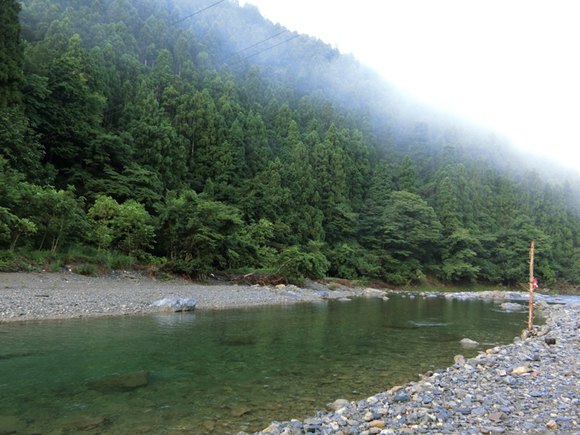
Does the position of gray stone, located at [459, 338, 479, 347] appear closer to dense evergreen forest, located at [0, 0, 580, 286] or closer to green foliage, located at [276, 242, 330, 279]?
dense evergreen forest, located at [0, 0, 580, 286]

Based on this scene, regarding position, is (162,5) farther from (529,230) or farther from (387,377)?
(387,377)

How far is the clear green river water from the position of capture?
494 cm

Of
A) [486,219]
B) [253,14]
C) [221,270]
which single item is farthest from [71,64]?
[253,14]

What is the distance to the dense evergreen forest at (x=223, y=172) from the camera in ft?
74.7

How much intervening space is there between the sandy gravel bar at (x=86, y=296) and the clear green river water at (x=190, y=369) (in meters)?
1.02

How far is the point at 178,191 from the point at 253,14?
13021 cm

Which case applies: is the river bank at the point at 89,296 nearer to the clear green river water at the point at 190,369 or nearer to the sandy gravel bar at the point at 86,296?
the sandy gravel bar at the point at 86,296

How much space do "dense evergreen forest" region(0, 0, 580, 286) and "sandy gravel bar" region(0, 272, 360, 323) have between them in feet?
7.99

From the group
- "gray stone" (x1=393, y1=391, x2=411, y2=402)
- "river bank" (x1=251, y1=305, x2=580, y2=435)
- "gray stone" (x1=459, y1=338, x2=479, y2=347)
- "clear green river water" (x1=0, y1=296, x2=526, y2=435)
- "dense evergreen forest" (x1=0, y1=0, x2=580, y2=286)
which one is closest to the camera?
"river bank" (x1=251, y1=305, x2=580, y2=435)

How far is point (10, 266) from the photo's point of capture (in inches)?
598

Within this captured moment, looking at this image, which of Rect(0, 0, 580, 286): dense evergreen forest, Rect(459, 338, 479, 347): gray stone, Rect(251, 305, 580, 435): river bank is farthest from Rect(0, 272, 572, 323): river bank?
Rect(459, 338, 479, 347): gray stone

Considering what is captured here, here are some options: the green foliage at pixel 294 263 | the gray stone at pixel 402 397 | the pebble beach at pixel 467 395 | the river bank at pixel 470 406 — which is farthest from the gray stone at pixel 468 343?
the green foliage at pixel 294 263

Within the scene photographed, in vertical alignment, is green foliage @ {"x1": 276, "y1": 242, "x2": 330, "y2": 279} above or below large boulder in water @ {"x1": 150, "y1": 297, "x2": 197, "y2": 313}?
above

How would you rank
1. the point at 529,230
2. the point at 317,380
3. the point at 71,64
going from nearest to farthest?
the point at 317,380 < the point at 71,64 < the point at 529,230
